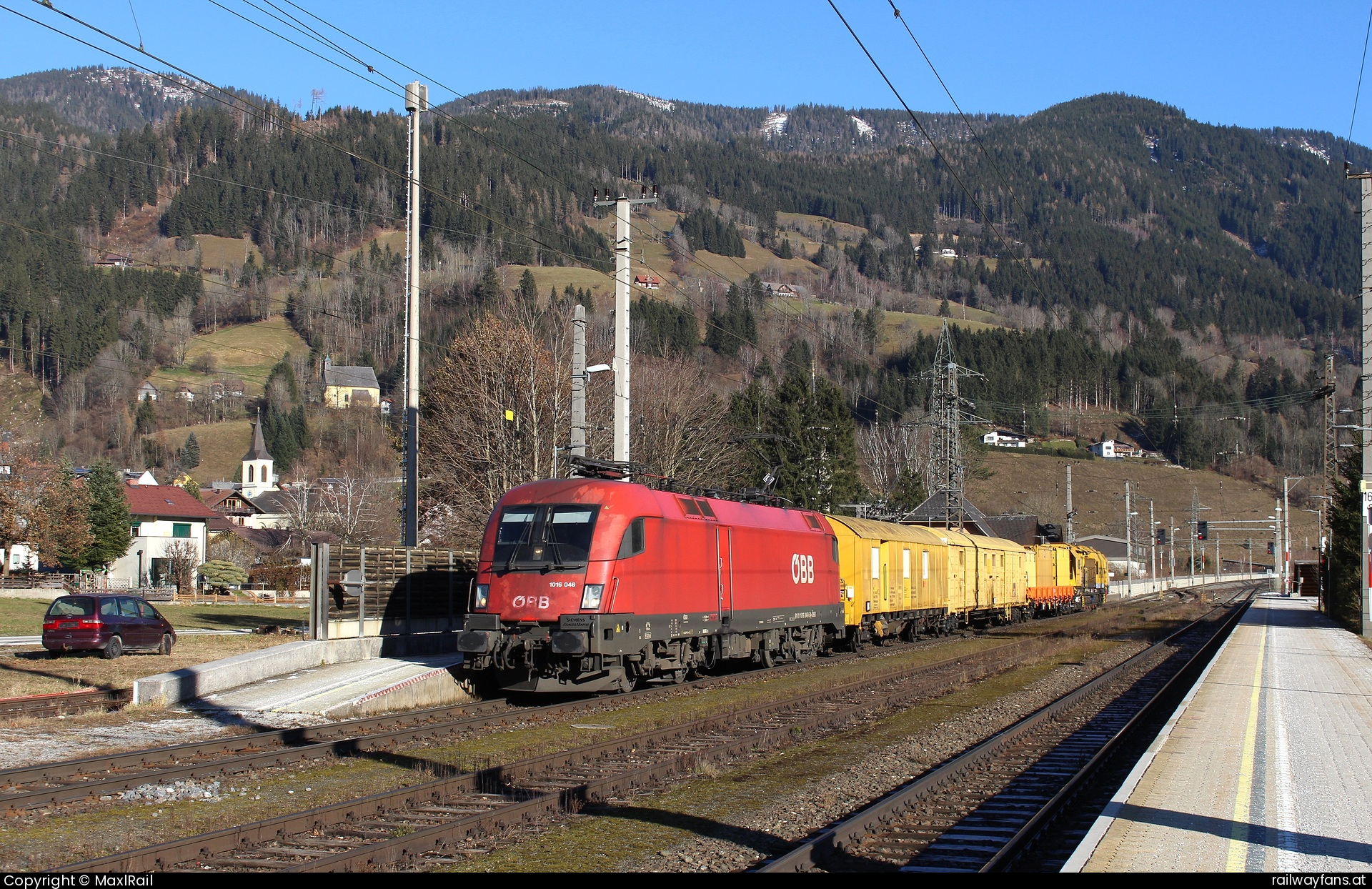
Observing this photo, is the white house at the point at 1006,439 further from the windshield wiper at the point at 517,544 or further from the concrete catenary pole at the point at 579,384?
the windshield wiper at the point at 517,544

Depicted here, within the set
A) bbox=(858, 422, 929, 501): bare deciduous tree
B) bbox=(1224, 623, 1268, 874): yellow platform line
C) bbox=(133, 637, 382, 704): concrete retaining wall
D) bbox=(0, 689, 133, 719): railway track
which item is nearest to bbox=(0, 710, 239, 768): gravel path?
bbox=(0, 689, 133, 719): railway track

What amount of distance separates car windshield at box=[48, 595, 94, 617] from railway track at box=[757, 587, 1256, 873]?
19.5 metres

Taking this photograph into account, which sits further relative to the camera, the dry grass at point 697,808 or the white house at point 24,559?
the white house at point 24,559

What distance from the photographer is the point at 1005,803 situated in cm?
1054

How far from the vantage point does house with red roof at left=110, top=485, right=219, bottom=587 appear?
78.1 meters

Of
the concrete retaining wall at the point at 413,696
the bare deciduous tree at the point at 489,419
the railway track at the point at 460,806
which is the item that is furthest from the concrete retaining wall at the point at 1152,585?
the railway track at the point at 460,806

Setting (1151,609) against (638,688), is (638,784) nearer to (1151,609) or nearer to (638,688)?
(638,688)

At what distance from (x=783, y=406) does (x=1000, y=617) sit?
27.5 metres

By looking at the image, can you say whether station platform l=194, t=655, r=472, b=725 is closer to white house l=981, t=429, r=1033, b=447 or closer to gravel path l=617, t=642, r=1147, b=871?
gravel path l=617, t=642, r=1147, b=871

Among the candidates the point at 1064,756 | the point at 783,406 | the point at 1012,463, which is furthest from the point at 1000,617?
the point at 1012,463

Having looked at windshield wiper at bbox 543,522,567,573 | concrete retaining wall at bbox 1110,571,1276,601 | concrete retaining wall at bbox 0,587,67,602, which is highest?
windshield wiper at bbox 543,522,567,573

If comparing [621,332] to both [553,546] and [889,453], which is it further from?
[889,453]

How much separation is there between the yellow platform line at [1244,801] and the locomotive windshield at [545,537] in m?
9.20

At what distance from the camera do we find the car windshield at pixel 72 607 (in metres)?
23.5
